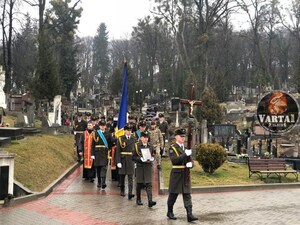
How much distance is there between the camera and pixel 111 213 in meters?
9.29

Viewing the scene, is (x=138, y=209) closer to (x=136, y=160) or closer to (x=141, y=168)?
(x=141, y=168)

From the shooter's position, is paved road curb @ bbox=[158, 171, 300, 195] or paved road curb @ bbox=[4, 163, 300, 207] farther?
paved road curb @ bbox=[158, 171, 300, 195]

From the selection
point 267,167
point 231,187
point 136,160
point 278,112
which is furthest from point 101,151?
point 278,112

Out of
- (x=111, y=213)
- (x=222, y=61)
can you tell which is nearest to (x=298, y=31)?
(x=222, y=61)

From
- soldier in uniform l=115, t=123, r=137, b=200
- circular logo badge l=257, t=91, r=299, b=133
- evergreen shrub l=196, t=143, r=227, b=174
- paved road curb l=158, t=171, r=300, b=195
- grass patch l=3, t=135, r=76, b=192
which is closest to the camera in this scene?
soldier in uniform l=115, t=123, r=137, b=200

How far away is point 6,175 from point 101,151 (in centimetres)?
315

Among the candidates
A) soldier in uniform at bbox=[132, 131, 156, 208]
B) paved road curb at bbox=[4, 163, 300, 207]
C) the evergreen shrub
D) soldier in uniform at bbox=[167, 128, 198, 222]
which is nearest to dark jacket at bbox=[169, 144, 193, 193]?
soldier in uniform at bbox=[167, 128, 198, 222]

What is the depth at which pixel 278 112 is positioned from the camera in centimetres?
1900

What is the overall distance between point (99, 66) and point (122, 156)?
79261 millimetres

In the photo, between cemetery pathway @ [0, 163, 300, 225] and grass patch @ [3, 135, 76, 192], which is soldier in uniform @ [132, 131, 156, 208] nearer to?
cemetery pathway @ [0, 163, 300, 225]

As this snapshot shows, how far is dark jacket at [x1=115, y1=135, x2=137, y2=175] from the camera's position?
1123 centimetres

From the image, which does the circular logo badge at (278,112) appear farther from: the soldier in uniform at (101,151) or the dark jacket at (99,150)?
the dark jacket at (99,150)

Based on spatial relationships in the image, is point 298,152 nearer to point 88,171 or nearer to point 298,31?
point 88,171

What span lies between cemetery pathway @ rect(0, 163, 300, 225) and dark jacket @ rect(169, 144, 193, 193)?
0.63 meters
